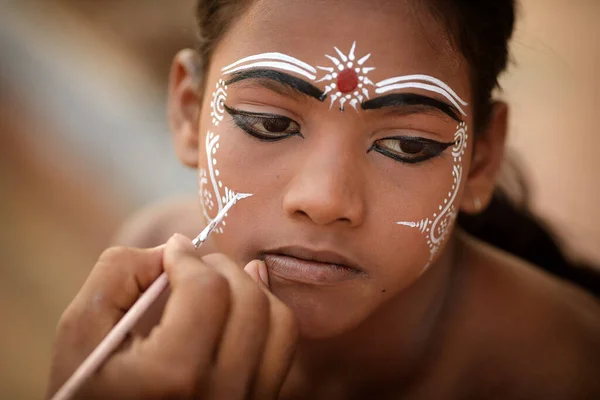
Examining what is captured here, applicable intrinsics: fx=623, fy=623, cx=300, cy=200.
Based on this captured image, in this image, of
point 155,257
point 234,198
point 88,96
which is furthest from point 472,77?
point 88,96

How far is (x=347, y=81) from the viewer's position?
1.07 m

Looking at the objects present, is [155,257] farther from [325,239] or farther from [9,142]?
[9,142]

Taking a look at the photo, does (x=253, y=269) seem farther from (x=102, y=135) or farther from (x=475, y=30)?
(x=102, y=135)

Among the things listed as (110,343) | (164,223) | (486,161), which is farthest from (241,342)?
(164,223)

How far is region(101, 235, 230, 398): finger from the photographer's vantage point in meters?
0.84

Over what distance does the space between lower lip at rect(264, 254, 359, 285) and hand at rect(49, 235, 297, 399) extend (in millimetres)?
152

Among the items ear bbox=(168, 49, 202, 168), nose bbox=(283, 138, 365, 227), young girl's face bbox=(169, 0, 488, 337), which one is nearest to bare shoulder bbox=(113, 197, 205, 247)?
ear bbox=(168, 49, 202, 168)

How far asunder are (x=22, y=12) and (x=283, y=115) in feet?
7.91

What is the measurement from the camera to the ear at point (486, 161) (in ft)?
4.61

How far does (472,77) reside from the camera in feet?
4.07

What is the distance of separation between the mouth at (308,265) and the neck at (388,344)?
1.20 ft

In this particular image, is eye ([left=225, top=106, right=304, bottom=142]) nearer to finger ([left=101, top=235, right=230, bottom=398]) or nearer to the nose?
the nose

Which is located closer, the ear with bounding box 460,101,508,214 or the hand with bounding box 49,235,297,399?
the hand with bounding box 49,235,297,399

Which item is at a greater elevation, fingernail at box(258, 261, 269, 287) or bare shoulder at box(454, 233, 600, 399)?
fingernail at box(258, 261, 269, 287)
